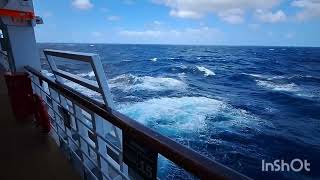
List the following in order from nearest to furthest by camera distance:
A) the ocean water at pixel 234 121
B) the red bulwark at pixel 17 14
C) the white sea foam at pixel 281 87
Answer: the red bulwark at pixel 17 14
the ocean water at pixel 234 121
the white sea foam at pixel 281 87

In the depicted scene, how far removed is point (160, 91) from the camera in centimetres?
1288

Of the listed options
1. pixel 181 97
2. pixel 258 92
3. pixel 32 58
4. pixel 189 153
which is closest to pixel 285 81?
pixel 258 92

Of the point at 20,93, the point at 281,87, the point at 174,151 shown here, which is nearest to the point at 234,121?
the point at 20,93

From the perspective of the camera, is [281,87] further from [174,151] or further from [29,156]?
[174,151]

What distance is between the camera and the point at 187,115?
9.09 metres

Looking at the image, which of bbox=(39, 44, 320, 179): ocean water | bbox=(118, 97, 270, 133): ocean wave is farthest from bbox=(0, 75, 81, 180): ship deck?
bbox=(118, 97, 270, 133): ocean wave

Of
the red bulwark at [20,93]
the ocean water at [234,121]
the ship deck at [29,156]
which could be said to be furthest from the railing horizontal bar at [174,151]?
the ocean water at [234,121]

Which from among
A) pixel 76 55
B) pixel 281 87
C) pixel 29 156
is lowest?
pixel 281 87

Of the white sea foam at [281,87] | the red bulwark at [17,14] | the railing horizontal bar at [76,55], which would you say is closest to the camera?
the railing horizontal bar at [76,55]

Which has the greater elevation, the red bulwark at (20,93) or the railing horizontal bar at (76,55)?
the railing horizontal bar at (76,55)

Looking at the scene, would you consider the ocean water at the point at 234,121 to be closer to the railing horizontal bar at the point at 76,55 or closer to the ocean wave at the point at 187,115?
the ocean wave at the point at 187,115

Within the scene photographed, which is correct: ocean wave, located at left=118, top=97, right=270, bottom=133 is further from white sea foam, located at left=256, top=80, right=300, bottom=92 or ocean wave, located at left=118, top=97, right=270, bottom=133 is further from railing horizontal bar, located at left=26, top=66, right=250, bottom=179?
white sea foam, located at left=256, top=80, right=300, bottom=92

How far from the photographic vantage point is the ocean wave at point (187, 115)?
323 inches

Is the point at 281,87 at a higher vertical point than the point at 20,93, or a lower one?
lower
